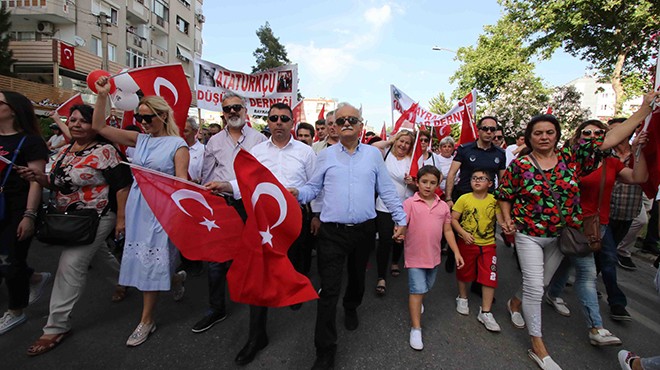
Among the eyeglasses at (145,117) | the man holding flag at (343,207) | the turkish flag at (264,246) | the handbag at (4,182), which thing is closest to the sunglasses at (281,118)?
the man holding flag at (343,207)

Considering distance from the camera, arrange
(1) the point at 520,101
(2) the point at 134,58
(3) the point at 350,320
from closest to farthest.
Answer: (3) the point at 350,320 → (1) the point at 520,101 → (2) the point at 134,58

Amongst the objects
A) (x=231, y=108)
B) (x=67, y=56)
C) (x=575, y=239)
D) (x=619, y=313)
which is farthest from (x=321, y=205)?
(x=67, y=56)

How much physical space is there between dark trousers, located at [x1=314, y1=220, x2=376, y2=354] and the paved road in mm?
309

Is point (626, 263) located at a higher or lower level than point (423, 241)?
lower

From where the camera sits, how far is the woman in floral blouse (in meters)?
2.74

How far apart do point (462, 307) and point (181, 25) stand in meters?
37.2

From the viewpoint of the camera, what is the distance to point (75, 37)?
21.1 m

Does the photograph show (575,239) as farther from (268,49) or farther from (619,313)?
(268,49)


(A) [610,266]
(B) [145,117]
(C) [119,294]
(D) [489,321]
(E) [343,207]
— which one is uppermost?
(B) [145,117]

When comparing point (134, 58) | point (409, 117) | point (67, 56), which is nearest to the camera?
point (409, 117)

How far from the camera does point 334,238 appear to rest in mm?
2738

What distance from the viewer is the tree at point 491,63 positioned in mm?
21812

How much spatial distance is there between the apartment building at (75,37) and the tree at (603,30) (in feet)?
64.1

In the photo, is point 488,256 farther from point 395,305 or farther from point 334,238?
point 334,238
